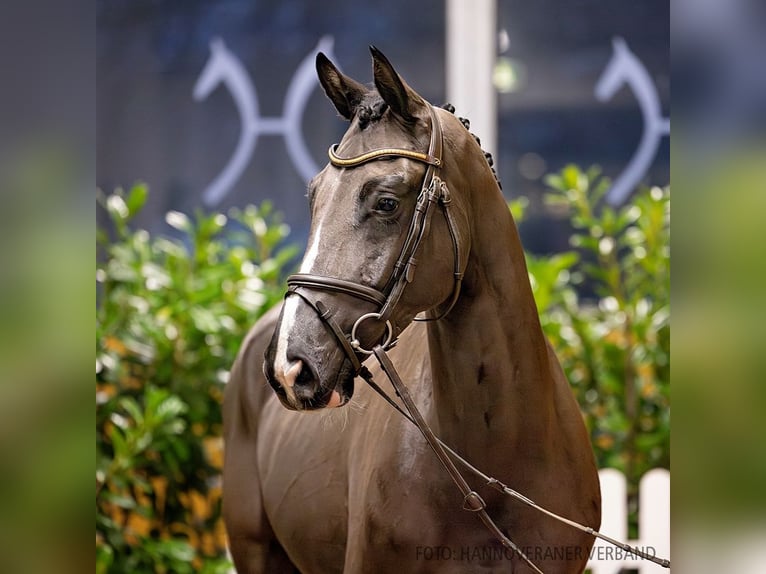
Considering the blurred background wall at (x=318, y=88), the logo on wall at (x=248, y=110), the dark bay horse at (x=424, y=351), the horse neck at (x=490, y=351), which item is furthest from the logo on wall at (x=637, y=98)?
the horse neck at (x=490, y=351)

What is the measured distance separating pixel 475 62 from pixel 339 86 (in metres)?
3.43

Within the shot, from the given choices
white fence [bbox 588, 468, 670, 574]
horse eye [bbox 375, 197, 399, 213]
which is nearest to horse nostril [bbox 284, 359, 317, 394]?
horse eye [bbox 375, 197, 399, 213]

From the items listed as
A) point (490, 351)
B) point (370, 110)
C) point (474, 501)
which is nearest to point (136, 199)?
point (370, 110)

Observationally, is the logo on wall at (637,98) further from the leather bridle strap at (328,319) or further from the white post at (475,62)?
the leather bridle strap at (328,319)

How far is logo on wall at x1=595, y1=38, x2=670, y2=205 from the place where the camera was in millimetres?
5609

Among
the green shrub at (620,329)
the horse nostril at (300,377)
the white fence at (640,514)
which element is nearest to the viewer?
the horse nostril at (300,377)

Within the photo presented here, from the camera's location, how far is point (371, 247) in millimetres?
2082

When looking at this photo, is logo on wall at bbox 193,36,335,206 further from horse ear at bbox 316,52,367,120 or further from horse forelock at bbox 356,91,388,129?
horse forelock at bbox 356,91,388,129

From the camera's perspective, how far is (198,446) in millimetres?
4926

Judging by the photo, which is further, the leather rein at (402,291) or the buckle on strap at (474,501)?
the buckle on strap at (474,501)

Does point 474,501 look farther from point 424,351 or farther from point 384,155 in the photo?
point 384,155

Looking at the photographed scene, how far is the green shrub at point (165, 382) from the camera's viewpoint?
457 centimetres
